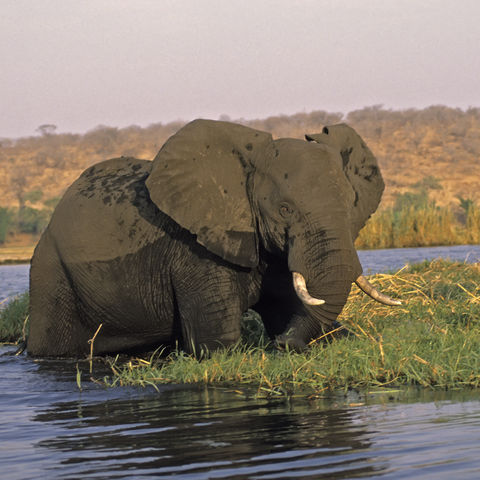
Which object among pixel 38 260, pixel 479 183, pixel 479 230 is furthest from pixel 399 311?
pixel 479 183

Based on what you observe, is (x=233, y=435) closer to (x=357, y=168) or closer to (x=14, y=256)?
(x=357, y=168)

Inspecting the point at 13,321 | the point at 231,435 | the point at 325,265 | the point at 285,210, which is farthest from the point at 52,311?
the point at 231,435

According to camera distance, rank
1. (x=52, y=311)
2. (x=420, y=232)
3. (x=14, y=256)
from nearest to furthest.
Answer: (x=52, y=311) < (x=420, y=232) < (x=14, y=256)

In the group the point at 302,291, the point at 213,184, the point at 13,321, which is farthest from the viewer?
the point at 13,321

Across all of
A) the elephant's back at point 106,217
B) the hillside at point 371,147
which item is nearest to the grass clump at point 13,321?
the elephant's back at point 106,217

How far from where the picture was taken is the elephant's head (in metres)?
7.71

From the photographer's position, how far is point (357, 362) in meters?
7.43

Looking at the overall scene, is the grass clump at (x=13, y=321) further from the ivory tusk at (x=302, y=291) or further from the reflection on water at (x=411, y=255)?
the reflection on water at (x=411, y=255)

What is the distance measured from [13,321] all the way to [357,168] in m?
5.18

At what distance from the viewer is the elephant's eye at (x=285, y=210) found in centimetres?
793

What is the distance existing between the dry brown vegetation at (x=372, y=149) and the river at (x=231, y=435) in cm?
4924

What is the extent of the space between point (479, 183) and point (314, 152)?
57.4 meters

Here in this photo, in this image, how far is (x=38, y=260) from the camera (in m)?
9.60

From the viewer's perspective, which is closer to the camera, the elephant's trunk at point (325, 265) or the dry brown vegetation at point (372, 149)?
the elephant's trunk at point (325, 265)
